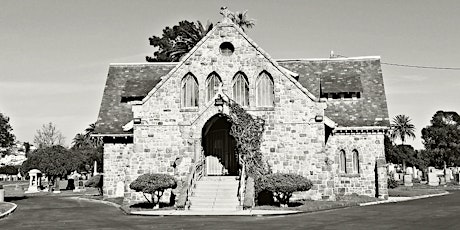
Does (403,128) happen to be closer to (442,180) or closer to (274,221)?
(442,180)

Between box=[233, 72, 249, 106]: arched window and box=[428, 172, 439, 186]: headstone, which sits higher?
box=[233, 72, 249, 106]: arched window

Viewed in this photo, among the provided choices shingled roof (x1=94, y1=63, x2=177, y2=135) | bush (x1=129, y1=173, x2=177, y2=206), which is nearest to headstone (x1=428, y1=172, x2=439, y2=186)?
shingled roof (x1=94, y1=63, x2=177, y2=135)

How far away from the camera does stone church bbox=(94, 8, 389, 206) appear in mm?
28672

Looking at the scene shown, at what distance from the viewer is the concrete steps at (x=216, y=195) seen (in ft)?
81.8

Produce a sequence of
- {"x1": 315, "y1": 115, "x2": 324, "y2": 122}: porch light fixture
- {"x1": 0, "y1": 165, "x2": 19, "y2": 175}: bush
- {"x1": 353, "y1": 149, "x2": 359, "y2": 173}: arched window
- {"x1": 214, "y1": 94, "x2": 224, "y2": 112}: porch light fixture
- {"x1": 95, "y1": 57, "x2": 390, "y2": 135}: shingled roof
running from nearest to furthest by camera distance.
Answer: {"x1": 214, "y1": 94, "x2": 224, "y2": 112}: porch light fixture < {"x1": 315, "y1": 115, "x2": 324, "y2": 122}: porch light fixture < {"x1": 353, "y1": 149, "x2": 359, "y2": 173}: arched window < {"x1": 95, "y1": 57, "x2": 390, "y2": 135}: shingled roof < {"x1": 0, "y1": 165, "x2": 19, "y2": 175}: bush

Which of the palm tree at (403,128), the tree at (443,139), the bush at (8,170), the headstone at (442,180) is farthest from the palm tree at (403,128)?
the bush at (8,170)

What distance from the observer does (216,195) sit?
26.1m

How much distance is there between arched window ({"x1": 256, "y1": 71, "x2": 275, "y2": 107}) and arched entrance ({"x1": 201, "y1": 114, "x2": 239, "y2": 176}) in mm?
2399

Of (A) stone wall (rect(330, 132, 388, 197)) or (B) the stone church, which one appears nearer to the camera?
(B) the stone church

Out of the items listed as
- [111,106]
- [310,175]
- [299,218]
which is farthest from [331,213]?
[111,106]

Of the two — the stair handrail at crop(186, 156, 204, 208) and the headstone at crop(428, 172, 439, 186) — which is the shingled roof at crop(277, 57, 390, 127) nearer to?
the stair handrail at crop(186, 156, 204, 208)

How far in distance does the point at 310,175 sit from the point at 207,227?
11442 millimetres

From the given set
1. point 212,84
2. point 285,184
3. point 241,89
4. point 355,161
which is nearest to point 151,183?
point 285,184

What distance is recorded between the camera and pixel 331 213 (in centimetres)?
2284
